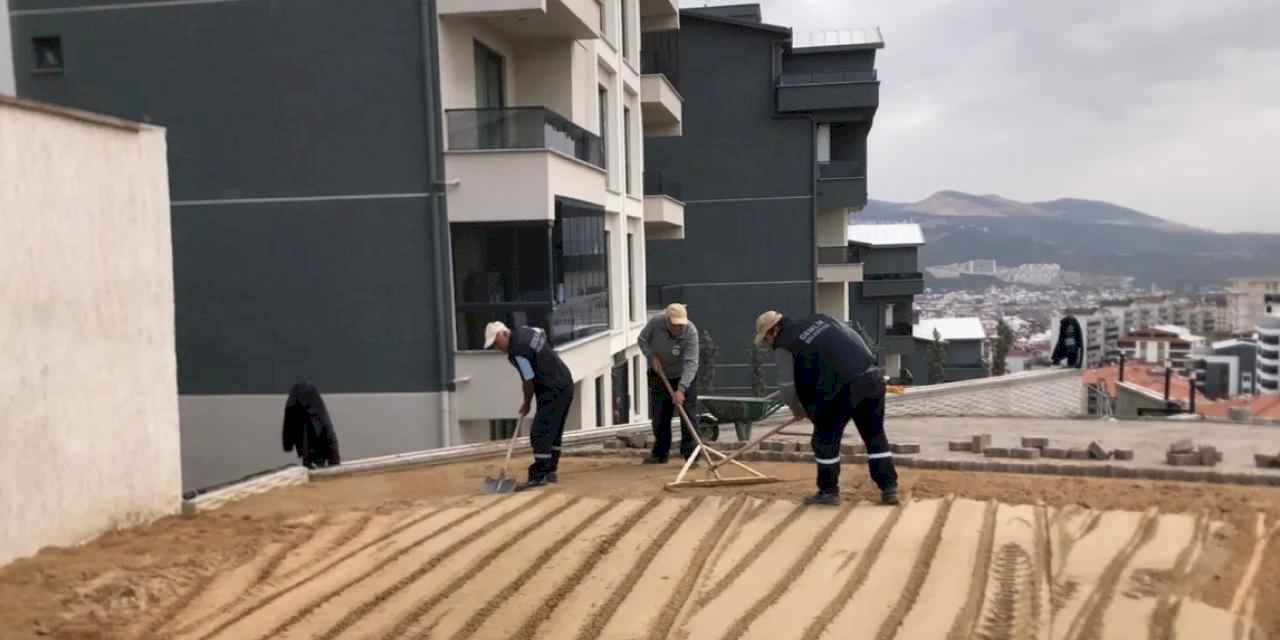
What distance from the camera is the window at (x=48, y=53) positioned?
43.4ft

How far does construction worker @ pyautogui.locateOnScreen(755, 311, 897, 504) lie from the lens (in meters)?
6.86

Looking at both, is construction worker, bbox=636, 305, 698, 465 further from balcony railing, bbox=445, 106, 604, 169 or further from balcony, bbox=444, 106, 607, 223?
balcony railing, bbox=445, 106, 604, 169

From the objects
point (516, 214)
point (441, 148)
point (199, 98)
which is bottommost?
point (516, 214)

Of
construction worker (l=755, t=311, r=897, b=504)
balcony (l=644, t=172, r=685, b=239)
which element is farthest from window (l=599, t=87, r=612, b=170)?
construction worker (l=755, t=311, r=897, b=504)

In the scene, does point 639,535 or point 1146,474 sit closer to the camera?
point 639,535

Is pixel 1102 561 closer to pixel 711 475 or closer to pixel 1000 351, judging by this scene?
pixel 711 475

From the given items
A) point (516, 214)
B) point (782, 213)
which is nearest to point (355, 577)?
point (516, 214)

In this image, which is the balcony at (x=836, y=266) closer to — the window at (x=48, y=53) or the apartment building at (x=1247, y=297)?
the window at (x=48, y=53)

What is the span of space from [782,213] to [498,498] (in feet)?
73.1

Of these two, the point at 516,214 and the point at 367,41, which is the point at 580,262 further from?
the point at 367,41

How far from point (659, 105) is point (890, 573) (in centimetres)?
1651

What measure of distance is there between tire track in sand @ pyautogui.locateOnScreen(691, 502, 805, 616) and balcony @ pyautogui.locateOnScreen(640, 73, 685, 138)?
14690 millimetres

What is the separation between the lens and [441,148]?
41.5ft

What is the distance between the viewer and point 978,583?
17.4 feet
